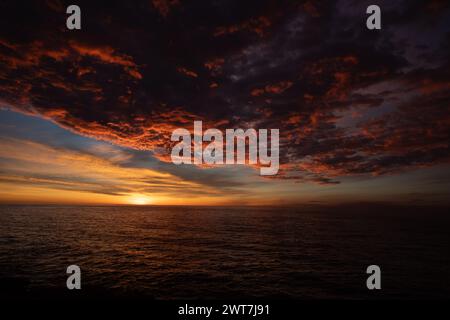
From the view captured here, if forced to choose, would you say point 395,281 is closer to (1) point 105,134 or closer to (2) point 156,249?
(2) point 156,249

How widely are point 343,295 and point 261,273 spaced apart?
7276mm

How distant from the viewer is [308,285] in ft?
65.6

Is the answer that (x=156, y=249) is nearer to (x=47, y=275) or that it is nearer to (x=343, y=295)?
(x=47, y=275)

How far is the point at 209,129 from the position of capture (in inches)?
1185
